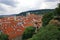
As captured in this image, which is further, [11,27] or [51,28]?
[11,27]

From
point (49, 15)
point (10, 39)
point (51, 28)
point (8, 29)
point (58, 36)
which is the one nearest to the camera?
point (58, 36)

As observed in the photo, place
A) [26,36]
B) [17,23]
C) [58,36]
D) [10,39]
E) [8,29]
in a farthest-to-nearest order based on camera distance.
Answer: [17,23]
[8,29]
[10,39]
[26,36]
[58,36]

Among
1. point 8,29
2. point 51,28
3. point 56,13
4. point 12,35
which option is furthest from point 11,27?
point 51,28

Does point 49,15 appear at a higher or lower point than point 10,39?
higher

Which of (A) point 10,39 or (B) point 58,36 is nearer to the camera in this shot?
(B) point 58,36

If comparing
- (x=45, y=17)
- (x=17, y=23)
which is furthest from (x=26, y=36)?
(x=17, y=23)

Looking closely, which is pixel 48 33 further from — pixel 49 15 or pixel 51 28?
pixel 49 15

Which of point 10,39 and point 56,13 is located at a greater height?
point 56,13

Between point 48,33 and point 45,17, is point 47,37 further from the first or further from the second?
point 45,17

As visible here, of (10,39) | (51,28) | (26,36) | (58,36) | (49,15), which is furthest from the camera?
(10,39)
